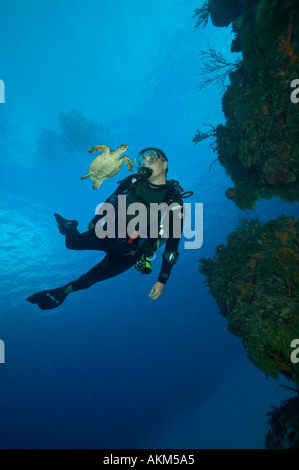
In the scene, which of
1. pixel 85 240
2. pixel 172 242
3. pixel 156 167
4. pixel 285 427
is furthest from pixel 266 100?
pixel 285 427

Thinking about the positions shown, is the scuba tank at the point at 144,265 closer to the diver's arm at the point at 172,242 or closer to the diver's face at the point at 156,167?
the diver's arm at the point at 172,242

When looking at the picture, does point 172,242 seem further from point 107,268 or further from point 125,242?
point 107,268

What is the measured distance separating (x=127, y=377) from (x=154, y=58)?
196ft

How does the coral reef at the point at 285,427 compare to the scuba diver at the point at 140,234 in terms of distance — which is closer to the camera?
the coral reef at the point at 285,427

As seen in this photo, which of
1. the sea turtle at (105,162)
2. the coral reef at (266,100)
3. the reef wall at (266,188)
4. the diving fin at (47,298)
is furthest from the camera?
the diving fin at (47,298)

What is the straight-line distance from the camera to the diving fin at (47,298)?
5836 mm

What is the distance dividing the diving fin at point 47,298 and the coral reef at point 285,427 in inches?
203

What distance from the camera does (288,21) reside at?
3982 millimetres

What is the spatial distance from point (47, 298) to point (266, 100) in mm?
7048

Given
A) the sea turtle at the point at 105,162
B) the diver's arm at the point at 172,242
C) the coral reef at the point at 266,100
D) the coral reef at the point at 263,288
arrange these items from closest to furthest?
1. the coral reef at the point at 263,288
2. the coral reef at the point at 266,100
3. the sea turtle at the point at 105,162
4. the diver's arm at the point at 172,242

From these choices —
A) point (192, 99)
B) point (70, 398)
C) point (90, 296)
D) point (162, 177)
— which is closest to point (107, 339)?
point (70, 398)

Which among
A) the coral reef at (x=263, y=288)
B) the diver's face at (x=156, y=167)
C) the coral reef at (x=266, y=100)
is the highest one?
the coral reef at (x=266, y=100)

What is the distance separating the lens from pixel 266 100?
4812mm

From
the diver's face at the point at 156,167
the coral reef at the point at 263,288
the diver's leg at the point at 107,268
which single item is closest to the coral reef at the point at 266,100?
the coral reef at the point at 263,288
